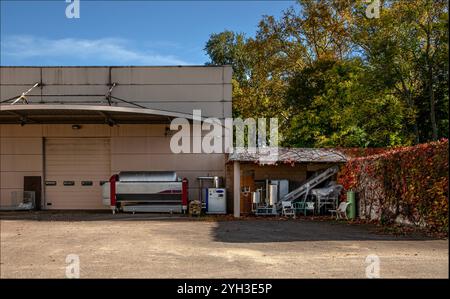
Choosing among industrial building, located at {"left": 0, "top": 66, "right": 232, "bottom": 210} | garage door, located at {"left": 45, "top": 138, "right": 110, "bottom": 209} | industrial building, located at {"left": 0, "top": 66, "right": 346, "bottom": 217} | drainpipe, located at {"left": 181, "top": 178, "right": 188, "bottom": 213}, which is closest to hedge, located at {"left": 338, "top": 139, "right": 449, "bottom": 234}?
industrial building, located at {"left": 0, "top": 66, "right": 346, "bottom": 217}

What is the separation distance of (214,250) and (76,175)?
15.3 meters

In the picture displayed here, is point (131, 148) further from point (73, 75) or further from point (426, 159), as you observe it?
point (426, 159)

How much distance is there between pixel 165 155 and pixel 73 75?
5581 mm

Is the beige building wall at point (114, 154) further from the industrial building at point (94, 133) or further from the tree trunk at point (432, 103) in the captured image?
the tree trunk at point (432, 103)

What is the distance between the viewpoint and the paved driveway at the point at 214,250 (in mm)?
8844

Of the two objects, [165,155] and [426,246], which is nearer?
[426,246]

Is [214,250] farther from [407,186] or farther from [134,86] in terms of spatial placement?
[134,86]

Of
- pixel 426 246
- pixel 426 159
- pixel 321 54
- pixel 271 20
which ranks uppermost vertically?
pixel 271 20

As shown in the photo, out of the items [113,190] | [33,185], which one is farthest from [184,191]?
[33,185]

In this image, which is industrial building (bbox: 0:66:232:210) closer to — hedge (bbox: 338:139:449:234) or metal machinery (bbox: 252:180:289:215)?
metal machinery (bbox: 252:180:289:215)

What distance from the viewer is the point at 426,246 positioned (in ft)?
39.6

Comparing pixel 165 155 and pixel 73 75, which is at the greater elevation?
pixel 73 75

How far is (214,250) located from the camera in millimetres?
11422
